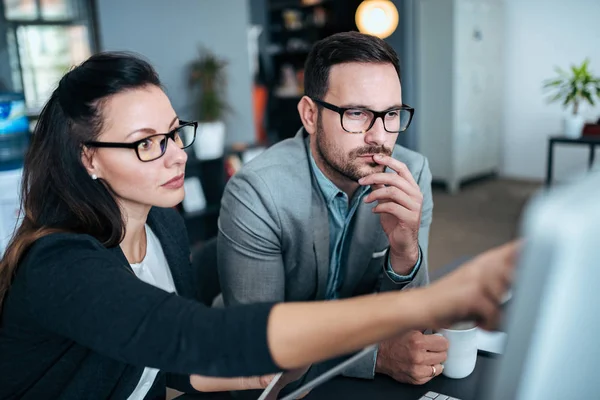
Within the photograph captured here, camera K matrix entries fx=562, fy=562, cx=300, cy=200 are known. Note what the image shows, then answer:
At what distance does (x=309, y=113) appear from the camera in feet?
5.56

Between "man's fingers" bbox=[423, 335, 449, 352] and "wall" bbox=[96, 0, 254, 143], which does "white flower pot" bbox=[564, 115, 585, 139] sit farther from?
"man's fingers" bbox=[423, 335, 449, 352]

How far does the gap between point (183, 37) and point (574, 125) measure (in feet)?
11.6

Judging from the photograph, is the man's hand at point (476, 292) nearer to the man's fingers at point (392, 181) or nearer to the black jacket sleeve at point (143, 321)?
the black jacket sleeve at point (143, 321)

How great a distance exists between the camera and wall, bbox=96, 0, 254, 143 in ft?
14.2

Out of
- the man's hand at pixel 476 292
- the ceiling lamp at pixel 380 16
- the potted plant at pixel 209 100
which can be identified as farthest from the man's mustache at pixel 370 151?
the ceiling lamp at pixel 380 16

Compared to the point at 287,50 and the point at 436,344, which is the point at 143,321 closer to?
the point at 436,344

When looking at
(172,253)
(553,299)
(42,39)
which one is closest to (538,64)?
(42,39)

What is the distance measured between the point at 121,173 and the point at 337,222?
26.7 inches

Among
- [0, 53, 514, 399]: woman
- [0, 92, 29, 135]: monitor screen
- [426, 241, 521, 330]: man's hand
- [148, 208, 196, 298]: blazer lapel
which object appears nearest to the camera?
[426, 241, 521, 330]: man's hand

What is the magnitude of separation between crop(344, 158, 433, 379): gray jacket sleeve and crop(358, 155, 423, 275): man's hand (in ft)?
0.12

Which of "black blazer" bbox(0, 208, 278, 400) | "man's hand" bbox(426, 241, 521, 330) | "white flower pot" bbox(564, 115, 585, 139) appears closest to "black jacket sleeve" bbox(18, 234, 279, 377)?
"black blazer" bbox(0, 208, 278, 400)

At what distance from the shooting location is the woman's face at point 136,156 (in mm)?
1147

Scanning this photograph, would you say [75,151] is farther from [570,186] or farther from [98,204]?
[570,186]

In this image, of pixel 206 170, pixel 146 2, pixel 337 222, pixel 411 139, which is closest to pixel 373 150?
pixel 337 222
